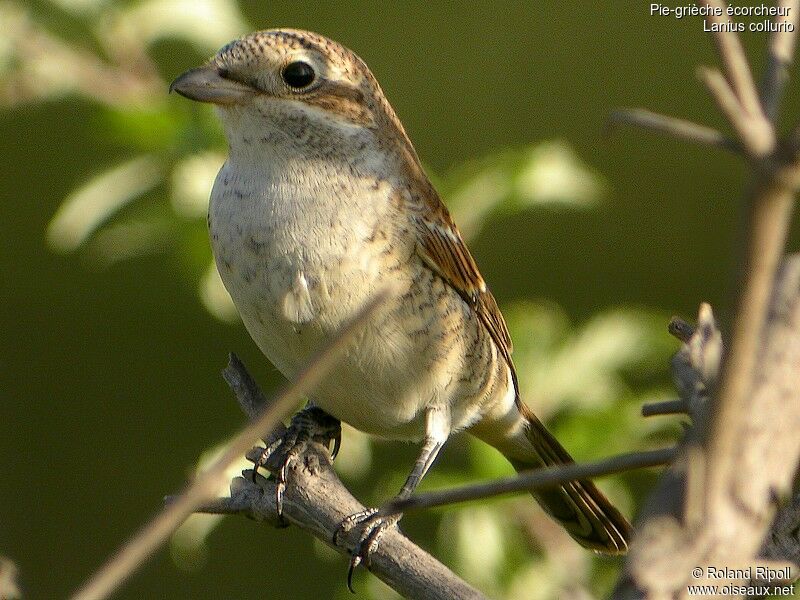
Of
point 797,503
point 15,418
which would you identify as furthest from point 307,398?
point 15,418

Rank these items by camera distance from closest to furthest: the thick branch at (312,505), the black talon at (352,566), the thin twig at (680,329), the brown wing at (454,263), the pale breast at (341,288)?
1. the thin twig at (680,329)
2. the thick branch at (312,505)
3. the black talon at (352,566)
4. the pale breast at (341,288)
5. the brown wing at (454,263)

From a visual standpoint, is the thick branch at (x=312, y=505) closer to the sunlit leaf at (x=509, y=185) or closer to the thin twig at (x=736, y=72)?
the sunlit leaf at (x=509, y=185)

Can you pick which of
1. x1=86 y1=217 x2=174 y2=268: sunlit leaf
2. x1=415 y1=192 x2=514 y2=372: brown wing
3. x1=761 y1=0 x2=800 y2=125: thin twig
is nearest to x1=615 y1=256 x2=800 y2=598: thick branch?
x1=761 y1=0 x2=800 y2=125: thin twig

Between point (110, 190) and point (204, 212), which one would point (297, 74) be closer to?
point (204, 212)

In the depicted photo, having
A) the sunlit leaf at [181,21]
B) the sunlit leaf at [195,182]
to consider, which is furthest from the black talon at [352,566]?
the sunlit leaf at [181,21]

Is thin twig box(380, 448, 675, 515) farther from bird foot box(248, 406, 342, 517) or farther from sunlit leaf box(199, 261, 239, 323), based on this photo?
sunlit leaf box(199, 261, 239, 323)

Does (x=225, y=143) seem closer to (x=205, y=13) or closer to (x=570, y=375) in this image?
(x=205, y=13)
